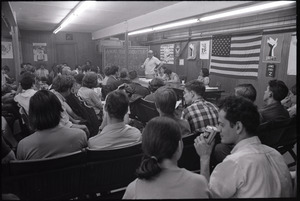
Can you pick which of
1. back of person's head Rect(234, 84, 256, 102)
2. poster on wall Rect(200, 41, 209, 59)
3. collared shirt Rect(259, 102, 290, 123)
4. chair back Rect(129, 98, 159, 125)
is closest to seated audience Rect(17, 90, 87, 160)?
chair back Rect(129, 98, 159, 125)

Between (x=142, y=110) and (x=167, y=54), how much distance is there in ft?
7.40

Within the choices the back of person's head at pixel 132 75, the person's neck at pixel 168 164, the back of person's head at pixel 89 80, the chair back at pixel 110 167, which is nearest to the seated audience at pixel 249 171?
the person's neck at pixel 168 164

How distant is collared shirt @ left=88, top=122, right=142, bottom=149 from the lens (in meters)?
1.78

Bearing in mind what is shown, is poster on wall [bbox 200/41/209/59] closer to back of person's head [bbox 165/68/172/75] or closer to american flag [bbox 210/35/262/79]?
american flag [bbox 210/35/262/79]

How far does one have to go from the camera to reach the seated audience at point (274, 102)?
6.98 ft

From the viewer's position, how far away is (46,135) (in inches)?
64.0

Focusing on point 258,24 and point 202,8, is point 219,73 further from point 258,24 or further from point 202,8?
point 202,8

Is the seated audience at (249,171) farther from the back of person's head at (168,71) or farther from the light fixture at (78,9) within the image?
the back of person's head at (168,71)

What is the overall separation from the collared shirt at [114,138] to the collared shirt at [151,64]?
239 cm

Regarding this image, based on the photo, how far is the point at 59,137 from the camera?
64.9 inches

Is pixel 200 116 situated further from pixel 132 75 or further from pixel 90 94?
pixel 132 75

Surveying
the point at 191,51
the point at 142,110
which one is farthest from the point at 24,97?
the point at 191,51

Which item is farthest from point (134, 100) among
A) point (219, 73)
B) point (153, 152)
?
point (219, 73)

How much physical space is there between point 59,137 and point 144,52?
9.84ft
